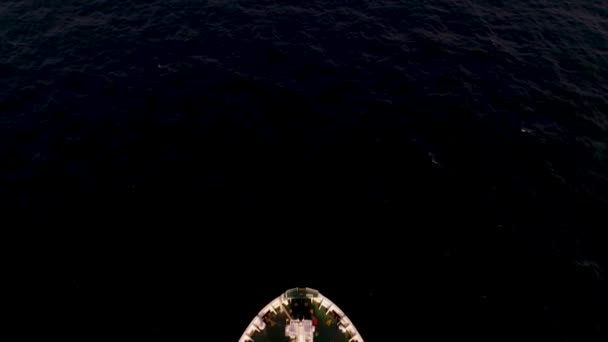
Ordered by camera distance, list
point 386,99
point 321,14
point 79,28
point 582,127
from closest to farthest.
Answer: point 582,127, point 386,99, point 79,28, point 321,14

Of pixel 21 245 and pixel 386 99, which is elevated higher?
pixel 386 99

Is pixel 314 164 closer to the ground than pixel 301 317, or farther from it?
farther from it

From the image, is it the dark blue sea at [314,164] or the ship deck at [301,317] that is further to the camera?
the dark blue sea at [314,164]

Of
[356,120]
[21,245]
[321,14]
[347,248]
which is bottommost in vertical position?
[21,245]

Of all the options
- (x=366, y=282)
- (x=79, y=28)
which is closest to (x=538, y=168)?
(x=366, y=282)

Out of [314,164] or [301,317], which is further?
[314,164]

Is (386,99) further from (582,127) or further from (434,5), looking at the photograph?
(434,5)

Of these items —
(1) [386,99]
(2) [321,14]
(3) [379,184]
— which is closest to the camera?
(3) [379,184]

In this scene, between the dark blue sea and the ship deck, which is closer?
the ship deck
